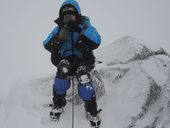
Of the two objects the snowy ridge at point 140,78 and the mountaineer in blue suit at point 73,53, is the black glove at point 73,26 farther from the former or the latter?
the snowy ridge at point 140,78

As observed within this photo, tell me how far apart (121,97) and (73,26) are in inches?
91.1

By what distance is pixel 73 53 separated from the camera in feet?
30.2

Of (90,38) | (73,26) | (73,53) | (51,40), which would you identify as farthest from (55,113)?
(73,26)

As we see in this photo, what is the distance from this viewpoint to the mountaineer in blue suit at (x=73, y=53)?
27.8 feet

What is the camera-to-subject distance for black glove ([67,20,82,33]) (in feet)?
29.0

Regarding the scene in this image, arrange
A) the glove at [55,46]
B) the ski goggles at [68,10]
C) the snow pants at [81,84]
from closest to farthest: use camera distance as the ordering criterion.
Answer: the snow pants at [81,84] → the glove at [55,46] → the ski goggles at [68,10]

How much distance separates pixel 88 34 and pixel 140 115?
2.39 meters

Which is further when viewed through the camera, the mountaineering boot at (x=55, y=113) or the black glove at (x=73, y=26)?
the black glove at (x=73, y=26)

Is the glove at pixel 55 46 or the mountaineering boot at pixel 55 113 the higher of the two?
the glove at pixel 55 46

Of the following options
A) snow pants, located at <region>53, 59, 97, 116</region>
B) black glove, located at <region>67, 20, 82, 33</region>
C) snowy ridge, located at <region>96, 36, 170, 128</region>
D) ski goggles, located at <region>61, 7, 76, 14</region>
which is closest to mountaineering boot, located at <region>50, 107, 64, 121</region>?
snow pants, located at <region>53, 59, 97, 116</region>

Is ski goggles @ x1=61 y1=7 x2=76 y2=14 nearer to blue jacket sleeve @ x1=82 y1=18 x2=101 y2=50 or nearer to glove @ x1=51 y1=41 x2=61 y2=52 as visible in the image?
blue jacket sleeve @ x1=82 y1=18 x2=101 y2=50

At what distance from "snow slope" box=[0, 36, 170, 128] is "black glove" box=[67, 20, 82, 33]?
2015 mm

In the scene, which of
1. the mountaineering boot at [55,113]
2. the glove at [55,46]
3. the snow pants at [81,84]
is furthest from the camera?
the glove at [55,46]

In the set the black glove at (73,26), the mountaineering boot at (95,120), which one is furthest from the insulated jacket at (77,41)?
the mountaineering boot at (95,120)
